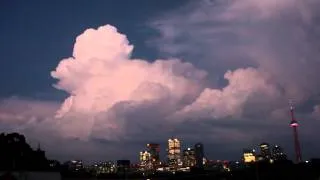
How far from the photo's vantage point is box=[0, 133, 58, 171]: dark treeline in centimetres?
11856

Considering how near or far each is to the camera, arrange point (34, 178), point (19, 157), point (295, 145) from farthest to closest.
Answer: point (295, 145)
point (19, 157)
point (34, 178)

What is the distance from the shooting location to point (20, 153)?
415ft

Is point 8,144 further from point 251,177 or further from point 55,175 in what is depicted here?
point 251,177

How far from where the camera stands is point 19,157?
12488 centimetres

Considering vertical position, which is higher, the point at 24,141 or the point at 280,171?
the point at 24,141

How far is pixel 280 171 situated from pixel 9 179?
488 ft

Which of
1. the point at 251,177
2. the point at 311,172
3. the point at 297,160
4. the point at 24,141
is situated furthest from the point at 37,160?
the point at 297,160

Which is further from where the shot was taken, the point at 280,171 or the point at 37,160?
the point at 280,171

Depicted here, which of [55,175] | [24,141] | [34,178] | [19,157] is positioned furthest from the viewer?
[24,141]

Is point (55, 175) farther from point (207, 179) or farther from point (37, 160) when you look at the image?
point (207, 179)

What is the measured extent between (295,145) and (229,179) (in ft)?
115

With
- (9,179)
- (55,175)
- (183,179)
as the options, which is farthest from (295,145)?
(9,179)

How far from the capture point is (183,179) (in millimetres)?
172625

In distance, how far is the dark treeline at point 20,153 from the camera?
11856 cm
